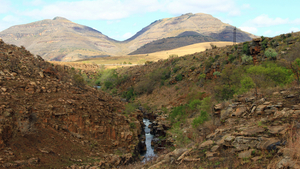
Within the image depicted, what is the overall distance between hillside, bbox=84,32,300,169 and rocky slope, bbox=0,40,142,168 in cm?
422

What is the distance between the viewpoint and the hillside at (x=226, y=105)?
9500 millimetres

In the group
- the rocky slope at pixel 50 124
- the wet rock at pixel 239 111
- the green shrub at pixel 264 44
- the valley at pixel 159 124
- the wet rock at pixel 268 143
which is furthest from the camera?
the green shrub at pixel 264 44

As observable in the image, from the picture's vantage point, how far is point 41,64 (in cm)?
2212

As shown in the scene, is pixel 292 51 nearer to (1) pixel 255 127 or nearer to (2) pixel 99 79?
(1) pixel 255 127

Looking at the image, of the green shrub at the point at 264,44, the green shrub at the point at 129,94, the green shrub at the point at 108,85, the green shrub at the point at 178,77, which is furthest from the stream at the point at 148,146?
the green shrub at the point at 108,85

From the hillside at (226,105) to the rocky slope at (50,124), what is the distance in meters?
4.22

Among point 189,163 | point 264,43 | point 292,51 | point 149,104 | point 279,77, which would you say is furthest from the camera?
point 149,104

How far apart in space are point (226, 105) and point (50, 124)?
1245 centimetres

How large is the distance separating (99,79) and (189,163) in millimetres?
60878

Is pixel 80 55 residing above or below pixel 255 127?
above

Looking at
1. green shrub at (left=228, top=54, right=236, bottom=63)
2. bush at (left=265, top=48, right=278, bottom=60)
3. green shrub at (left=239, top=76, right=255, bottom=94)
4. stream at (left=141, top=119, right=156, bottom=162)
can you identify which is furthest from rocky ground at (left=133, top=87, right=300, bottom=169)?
green shrub at (left=228, top=54, right=236, bottom=63)

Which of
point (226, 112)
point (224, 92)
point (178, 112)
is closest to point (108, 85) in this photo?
point (178, 112)

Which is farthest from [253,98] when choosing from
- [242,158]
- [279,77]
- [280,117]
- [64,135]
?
[64,135]

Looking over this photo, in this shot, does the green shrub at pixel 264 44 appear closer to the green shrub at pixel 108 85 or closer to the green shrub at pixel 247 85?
the green shrub at pixel 247 85
